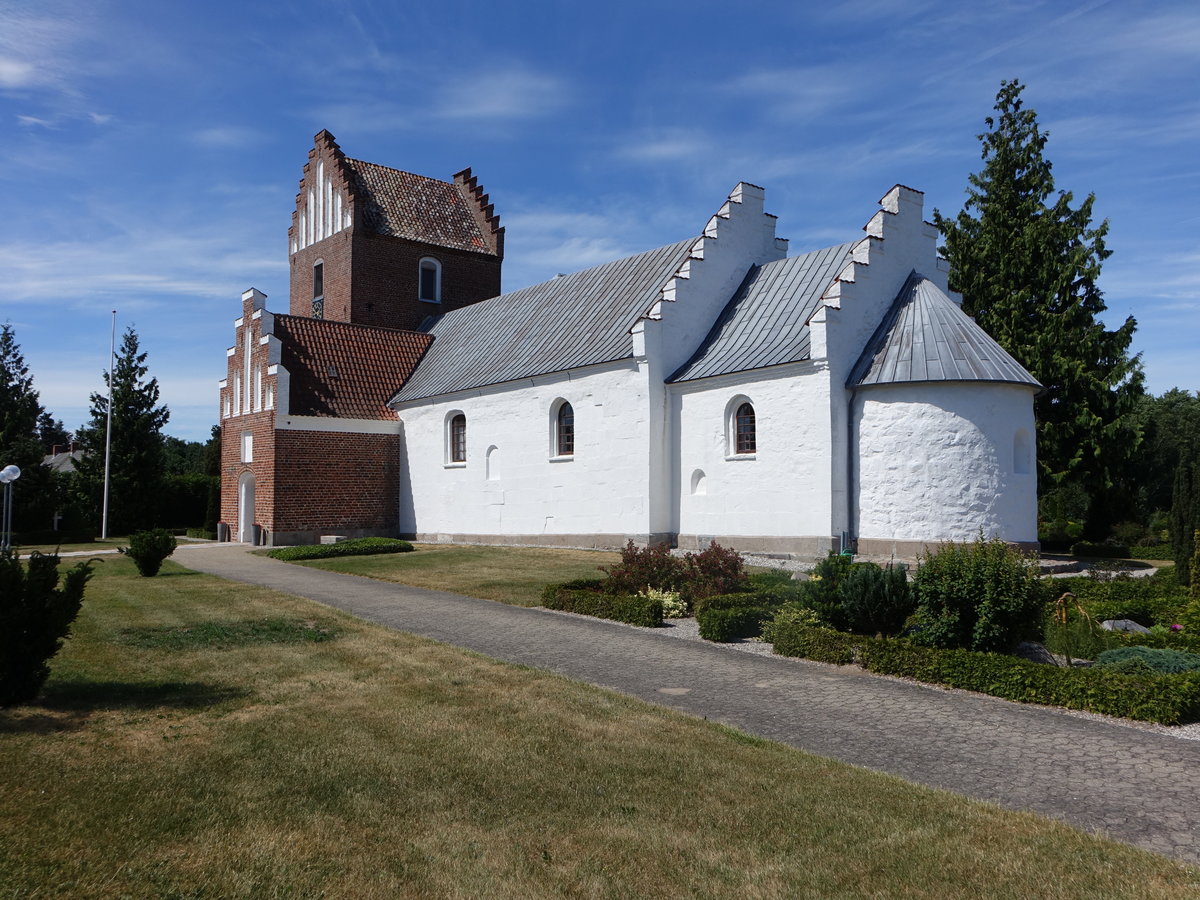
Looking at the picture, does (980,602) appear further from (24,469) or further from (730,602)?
(24,469)

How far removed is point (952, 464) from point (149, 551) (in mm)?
16233

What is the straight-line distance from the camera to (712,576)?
12.6 meters

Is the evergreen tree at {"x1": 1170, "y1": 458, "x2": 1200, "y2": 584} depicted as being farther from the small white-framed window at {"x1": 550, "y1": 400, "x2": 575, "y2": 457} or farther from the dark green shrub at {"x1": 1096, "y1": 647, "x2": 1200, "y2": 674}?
the small white-framed window at {"x1": 550, "y1": 400, "x2": 575, "y2": 457}

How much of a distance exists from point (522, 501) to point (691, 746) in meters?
18.8

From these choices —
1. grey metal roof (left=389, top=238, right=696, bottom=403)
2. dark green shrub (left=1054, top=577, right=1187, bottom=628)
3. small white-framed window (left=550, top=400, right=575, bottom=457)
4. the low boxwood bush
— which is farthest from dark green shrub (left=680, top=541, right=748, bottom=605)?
the low boxwood bush

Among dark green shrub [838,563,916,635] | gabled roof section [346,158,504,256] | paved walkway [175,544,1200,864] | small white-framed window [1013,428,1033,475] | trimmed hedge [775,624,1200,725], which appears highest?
gabled roof section [346,158,504,256]

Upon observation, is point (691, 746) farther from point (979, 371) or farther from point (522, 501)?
point (522, 501)

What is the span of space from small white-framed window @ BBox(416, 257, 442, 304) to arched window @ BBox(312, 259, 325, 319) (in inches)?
149

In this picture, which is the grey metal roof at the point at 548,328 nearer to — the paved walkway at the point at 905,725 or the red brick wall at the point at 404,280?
the red brick wall at the point at 404,280

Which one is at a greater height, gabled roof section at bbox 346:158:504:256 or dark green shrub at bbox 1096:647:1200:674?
gabled roof section at bbox 346:158:504:256

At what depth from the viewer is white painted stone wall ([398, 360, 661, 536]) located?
21.9 meters

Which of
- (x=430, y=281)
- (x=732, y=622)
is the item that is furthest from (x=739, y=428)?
(x=430, y=281)

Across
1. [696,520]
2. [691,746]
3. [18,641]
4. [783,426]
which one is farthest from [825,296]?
[18,641]

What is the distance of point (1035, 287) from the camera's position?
2619 cm
